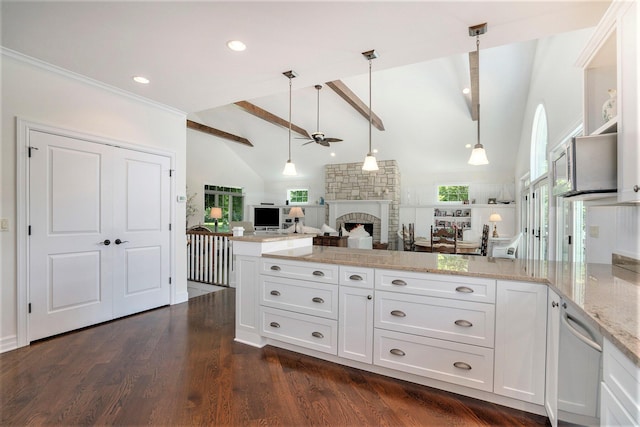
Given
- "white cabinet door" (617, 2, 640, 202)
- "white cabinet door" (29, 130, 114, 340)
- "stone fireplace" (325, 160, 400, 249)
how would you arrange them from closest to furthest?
1. "white cabinet door" (617, 2, 640, 202)
2. "white cabinet door" (29, 130, 114, 340)
3. "stone fireplace" (325, 160, 400, 249)

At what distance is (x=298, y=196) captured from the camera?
416 inches

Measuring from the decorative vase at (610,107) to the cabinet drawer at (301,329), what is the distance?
2.25 metres

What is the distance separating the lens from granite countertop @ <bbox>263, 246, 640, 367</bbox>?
992 mm

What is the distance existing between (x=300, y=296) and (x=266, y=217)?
26.9ft

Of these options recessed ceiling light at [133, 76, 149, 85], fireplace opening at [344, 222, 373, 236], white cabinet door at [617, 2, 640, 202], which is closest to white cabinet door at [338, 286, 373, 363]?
white cabinet door at [617, 2, 640, 202]

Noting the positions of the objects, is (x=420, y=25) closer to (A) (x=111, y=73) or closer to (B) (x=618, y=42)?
(B) (x=618, y=42)

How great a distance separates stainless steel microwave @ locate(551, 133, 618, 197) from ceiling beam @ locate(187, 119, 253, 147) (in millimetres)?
7618

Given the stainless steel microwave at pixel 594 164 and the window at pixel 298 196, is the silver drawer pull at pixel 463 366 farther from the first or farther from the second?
the window at pixel 298 196

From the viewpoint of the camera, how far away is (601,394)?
1.03 metres

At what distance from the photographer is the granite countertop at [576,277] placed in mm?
992

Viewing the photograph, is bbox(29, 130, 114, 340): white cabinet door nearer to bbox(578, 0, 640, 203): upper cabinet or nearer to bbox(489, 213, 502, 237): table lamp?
bbox(578, 0, 640, 203): upper cabinet

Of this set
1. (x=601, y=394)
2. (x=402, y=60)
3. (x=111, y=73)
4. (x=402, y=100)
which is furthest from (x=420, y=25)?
(x=402, y=100)

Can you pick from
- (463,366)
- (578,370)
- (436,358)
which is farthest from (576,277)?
(436,358)

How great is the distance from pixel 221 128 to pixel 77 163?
583cm
